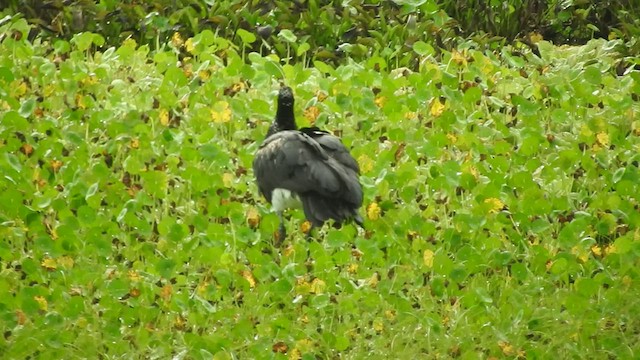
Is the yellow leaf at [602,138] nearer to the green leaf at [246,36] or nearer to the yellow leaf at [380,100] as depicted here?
the yellow leaf at [380,100]

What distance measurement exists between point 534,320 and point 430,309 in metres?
0.46

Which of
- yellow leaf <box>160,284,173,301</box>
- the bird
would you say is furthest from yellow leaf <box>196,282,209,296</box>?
the bird

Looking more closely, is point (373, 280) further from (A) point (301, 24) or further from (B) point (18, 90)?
(A) point (301, 24)

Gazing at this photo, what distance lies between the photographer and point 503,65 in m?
9.88

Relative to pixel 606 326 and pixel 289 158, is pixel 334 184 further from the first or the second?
pixel 606 326

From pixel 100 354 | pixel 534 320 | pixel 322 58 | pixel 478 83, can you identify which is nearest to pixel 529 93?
pixel 478 83

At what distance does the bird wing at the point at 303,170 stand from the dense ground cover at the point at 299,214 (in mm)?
193

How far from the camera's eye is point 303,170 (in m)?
7.21

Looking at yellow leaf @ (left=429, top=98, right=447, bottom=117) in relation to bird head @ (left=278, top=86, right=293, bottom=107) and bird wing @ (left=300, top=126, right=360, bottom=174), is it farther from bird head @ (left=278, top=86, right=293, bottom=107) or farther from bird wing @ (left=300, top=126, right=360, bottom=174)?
bird wing @ (left=300, top=126, right=360, bottom=174)

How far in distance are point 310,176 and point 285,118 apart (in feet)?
2.82

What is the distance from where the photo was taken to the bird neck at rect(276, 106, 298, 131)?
7.92 metres

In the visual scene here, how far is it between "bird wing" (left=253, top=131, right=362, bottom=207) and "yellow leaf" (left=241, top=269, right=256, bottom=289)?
45 cm

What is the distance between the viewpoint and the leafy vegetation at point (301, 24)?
988cm

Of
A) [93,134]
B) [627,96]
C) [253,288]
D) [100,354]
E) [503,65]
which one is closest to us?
[100,354]
